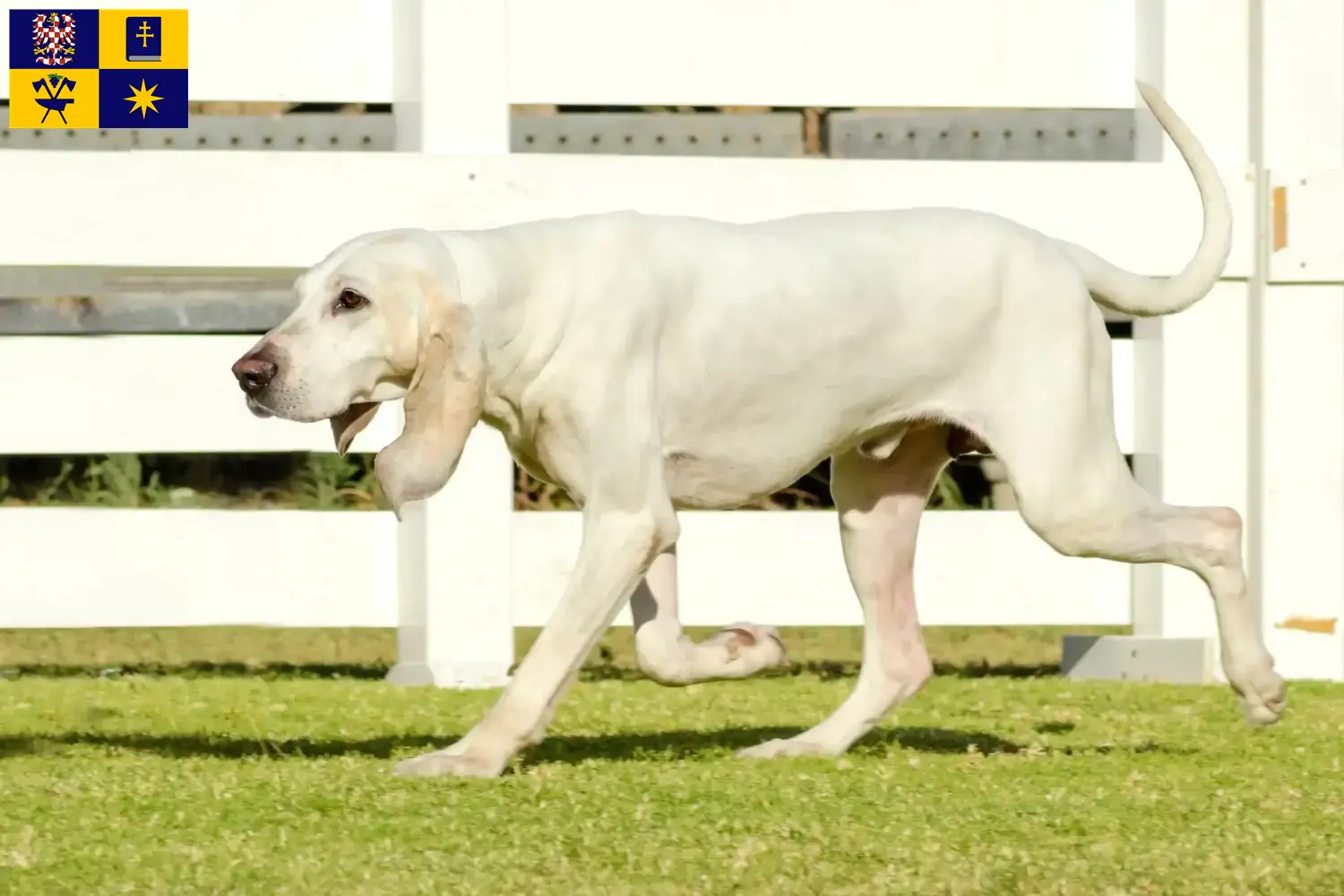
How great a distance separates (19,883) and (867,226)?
199 centimetres

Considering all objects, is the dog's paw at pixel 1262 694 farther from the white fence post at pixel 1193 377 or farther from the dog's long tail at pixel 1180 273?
the white fence post at pixel 1193 377

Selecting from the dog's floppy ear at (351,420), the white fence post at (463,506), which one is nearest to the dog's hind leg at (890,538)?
the dog's floppy ear at (351,420)

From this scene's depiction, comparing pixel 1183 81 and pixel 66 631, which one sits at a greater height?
pixel 1183 81

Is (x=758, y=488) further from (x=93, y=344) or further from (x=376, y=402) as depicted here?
(x=93, y=344)

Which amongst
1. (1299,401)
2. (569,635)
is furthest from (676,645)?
(1299,401)

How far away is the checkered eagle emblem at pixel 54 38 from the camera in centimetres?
602

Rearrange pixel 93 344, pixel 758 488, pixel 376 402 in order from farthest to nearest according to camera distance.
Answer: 1. pixel 93 344
2. pixel 758 488
3. pixel 376 402

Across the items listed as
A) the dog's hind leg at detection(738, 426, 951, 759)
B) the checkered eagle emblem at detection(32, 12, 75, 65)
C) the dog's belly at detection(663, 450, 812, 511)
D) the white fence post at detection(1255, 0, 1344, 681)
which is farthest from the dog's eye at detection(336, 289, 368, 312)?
the white fence post at detection(1255, 0, 1344, 681)

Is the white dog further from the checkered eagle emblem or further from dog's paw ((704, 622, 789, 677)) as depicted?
the checkered eagle emblem

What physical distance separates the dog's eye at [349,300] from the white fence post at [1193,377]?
2847 mm

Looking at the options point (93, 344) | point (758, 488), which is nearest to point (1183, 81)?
point (758, 488)

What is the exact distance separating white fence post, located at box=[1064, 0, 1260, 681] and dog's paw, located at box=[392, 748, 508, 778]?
8.84ft

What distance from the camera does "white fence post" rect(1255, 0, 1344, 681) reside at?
5922mm

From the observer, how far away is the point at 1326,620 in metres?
5.98
